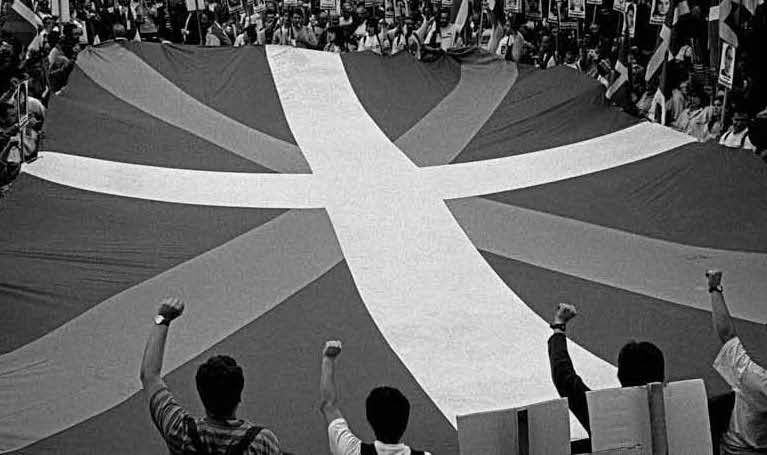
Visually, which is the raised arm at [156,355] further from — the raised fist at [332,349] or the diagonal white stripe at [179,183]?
the diagonal white stripe at [179,183]

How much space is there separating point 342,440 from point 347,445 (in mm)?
31

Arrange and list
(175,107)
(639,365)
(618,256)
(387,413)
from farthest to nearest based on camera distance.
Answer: (175,107) < (618,256) < (639,365) < (387,413)

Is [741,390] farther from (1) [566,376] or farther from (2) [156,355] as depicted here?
(2) [156,355]

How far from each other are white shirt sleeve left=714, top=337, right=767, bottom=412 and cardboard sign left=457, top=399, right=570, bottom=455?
32.7 inches

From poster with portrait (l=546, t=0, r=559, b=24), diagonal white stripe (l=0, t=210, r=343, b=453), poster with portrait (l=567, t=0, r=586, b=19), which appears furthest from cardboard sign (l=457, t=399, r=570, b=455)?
A: poster with portrait (l=546, t=0, r=559, b=24)

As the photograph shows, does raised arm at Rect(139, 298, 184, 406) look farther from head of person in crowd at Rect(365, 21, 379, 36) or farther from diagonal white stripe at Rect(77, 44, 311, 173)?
head of person in crowd at Rect(365, 21, 379, 36)

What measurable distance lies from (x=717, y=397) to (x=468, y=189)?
8.65 ft

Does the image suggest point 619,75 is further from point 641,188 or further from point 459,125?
point 641,188

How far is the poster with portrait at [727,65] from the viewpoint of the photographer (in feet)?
23.1

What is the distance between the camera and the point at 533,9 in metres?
11.9

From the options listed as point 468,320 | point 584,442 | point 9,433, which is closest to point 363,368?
point 468,320

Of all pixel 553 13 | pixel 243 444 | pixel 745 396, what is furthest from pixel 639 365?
pixel 553 13

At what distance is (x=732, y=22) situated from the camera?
715cm

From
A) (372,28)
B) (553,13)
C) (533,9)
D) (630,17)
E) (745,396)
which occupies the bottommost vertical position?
(372,28)
